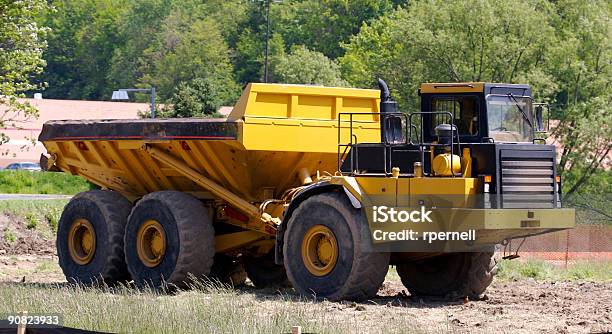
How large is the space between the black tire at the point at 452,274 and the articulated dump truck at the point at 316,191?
0.07 ft

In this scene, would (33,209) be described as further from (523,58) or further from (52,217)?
(523,58)

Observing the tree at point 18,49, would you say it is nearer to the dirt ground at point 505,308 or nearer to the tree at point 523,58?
the dirt ground at point 505,308

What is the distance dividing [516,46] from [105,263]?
117 feet

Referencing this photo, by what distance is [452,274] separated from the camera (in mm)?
18141

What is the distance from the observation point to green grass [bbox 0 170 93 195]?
47.8m

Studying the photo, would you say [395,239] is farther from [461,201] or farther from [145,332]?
[145,332]

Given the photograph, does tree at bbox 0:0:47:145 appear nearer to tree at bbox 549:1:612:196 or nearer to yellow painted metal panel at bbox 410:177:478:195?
yellow painted metal panel at bbox 410:177:478:195

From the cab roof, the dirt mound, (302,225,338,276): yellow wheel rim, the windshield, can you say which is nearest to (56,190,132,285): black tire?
(302,225,338,276): yellow wheel rim

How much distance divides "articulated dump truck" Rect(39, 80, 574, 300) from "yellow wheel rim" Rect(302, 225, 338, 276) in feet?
0.07

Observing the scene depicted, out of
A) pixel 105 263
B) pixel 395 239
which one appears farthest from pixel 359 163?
pixel 105 263

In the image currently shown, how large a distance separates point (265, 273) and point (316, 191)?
11.1ft

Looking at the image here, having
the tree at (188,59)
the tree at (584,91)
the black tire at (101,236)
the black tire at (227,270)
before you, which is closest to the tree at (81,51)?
the tree at (188,59)

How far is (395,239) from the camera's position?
16.5 m

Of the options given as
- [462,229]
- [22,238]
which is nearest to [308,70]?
[22,238]
